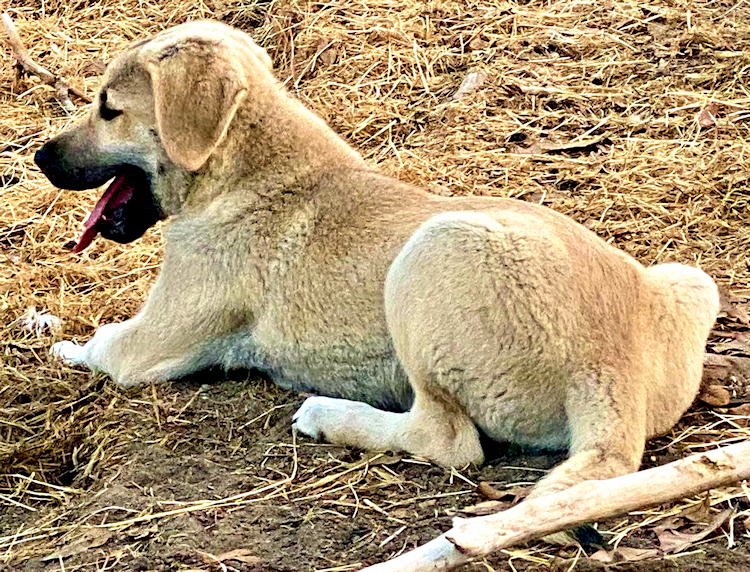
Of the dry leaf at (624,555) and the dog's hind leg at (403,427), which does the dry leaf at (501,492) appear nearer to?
the dog's hind leg at (403,427)

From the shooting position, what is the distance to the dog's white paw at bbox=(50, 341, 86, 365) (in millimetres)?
5273

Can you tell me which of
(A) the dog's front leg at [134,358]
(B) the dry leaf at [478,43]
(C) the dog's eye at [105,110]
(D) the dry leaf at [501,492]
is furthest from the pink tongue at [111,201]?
(B) the dry leaf at [478,43]

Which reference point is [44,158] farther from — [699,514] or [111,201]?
[699,514]

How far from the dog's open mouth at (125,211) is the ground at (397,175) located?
2.18 feet

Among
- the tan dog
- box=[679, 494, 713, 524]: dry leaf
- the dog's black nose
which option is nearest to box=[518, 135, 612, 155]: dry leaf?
the tan dog

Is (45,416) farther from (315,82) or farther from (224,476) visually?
(315,82)

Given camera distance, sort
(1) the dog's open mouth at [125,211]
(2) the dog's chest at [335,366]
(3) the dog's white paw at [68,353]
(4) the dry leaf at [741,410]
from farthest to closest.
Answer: (3) the dog's white paw at [68,353] < (1) the dog's open mouth at [125,211] < (2) the dog's chest at [335,366] < (4) the dry leaf at [741,410]

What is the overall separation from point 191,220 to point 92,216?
476mm

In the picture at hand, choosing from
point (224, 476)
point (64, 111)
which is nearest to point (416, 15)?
point (64, 111)

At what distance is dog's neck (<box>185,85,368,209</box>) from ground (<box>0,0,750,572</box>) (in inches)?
32.3

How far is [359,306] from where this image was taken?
15.1 feet

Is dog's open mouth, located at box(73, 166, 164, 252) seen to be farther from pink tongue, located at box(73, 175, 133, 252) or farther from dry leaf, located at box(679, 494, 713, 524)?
dry leaf, located at box(679, 494, 713, 524)

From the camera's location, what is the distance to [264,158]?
4.99 m

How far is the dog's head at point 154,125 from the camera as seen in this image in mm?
4730
